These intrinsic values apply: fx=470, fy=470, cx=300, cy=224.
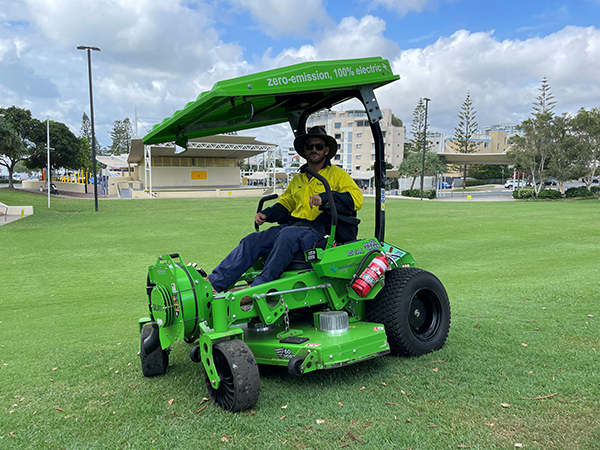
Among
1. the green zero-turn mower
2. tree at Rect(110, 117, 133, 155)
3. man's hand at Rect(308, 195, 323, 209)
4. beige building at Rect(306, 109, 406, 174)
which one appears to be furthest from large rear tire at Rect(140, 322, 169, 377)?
tree at Rect(110, 117, 133, 155)

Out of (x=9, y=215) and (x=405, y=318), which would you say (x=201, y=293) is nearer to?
(x=405, y=318)

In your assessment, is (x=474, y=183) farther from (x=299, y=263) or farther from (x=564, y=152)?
(x=299, y=263)

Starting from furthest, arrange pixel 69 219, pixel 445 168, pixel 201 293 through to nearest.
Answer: pixel 445 168 < pixel 69 219 < pixel 201 293

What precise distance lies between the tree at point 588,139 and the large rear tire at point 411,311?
1641 inches

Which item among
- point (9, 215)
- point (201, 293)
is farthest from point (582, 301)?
point (9, 215)

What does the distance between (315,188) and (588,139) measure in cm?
4331

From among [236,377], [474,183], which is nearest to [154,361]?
[236,377]

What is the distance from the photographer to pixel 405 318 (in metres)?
4.23

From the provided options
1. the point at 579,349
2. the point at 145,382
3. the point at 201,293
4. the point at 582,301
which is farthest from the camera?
the point at 582,301

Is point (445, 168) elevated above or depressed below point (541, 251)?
above

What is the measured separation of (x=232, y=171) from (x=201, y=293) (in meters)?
62.2

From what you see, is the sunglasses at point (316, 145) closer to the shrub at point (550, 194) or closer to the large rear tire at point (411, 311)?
the large rear tire at point (411, 311)

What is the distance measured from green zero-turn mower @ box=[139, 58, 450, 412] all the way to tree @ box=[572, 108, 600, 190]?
41.9 metres

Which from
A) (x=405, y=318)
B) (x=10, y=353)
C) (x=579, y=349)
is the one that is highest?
(x=405, y=318)
